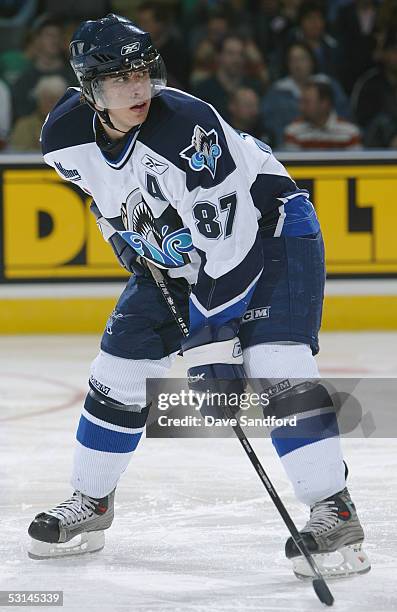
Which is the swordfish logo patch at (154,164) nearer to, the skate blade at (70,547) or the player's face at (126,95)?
the player's face at (126,95)

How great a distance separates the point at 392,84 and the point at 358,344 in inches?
71.2

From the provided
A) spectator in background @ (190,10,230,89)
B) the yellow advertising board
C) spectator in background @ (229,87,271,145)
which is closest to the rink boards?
the yellow advertising board

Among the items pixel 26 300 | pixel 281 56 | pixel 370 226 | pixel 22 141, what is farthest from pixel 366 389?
pixel 281 56

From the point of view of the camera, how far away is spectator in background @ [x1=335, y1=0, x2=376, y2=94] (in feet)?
22.5

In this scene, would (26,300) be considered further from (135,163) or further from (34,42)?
(135,163)

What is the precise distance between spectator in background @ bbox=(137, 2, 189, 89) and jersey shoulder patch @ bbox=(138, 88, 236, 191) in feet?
13.6

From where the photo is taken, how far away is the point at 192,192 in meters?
2.43

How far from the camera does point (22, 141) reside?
19.9 feet

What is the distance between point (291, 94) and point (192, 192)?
409 cm

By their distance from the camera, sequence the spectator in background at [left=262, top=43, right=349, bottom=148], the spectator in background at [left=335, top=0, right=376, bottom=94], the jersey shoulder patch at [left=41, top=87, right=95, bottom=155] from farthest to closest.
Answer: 1. the spectator in background at [left=335, top=0, right=376, bottom=94]
2. the spectator in background at [left=262, top=43, right=349, bottom=148]
3. the jersey shoulder patch at [left=41, top=87, right=95, bottom=155]

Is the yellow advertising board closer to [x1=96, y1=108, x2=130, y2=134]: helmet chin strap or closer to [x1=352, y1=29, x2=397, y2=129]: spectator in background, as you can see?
[x1=352, y1=29, x2=397, y2=129]: spectator in background

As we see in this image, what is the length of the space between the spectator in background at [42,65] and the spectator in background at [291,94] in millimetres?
997

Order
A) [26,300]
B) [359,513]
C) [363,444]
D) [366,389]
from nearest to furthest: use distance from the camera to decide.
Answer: [359,513], [363,444], [366,389], [26,300]

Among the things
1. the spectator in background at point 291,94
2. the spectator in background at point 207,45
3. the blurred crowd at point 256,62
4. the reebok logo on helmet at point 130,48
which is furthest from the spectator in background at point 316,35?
the reebok logo on helmet at point 130,48
